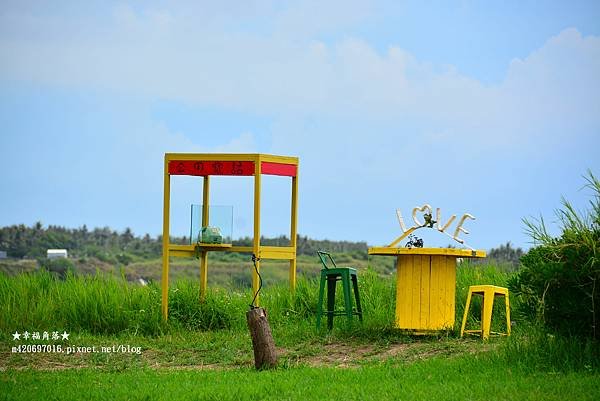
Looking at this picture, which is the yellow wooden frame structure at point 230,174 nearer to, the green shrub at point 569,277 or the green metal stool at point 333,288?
the green metal stool at point 333,288

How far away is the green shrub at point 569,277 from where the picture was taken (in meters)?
9.70

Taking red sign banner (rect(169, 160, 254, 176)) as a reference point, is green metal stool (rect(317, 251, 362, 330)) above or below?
below

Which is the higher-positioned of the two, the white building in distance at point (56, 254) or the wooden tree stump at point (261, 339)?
the white building in distance at point (56, 254)

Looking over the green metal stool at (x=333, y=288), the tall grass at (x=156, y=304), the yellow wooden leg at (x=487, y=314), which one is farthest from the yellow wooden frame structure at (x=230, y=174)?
the yellow wooden leg at (x=487, y=314)

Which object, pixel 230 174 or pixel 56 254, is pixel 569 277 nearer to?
pixel 230 174

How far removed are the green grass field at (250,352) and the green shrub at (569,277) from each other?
0.71 feet

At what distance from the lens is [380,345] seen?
11922 millimetres

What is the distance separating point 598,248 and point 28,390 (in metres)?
5.86

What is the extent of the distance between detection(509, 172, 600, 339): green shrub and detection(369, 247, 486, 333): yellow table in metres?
1.84

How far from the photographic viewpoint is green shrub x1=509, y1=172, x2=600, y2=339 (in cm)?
970

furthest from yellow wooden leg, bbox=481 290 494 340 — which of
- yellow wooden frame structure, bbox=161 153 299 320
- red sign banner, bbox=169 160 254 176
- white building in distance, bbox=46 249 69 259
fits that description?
white building in distance, bbox=46 249 69 259

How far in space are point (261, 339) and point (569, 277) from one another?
10.8 feet

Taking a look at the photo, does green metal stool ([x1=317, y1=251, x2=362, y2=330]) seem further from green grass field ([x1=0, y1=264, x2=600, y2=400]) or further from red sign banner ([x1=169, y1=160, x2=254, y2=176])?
red sign banner ([x1=169, y1=160, x2=254, y2=176])

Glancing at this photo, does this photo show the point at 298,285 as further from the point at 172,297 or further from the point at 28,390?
the point at 28,390
